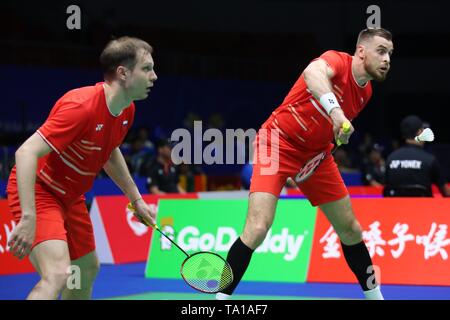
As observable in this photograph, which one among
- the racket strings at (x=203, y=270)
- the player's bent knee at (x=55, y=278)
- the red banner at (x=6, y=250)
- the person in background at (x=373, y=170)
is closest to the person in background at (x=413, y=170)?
the red banner at (x=6, y=250)

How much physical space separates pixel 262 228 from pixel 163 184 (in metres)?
7.75

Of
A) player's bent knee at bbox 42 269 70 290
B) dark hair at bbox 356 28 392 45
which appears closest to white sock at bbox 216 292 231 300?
player's bent knee at bbox 42 269 70 290

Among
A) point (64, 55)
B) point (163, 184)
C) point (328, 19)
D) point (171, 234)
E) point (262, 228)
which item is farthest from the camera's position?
point (328, 19)

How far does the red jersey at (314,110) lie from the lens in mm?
6336

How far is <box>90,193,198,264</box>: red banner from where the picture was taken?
1176 centimetres

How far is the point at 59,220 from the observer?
5125mm

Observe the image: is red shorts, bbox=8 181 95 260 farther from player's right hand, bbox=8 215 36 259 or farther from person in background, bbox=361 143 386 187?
person in background, bbox=361 143 386 187

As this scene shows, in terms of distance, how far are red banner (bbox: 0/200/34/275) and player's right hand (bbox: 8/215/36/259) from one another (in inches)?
217

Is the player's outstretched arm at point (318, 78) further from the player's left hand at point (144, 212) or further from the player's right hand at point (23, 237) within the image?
the player's right hand at point (23, 237)

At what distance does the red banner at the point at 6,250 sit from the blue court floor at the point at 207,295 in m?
0.17

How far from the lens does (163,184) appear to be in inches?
547

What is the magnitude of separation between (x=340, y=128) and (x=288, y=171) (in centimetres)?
90
